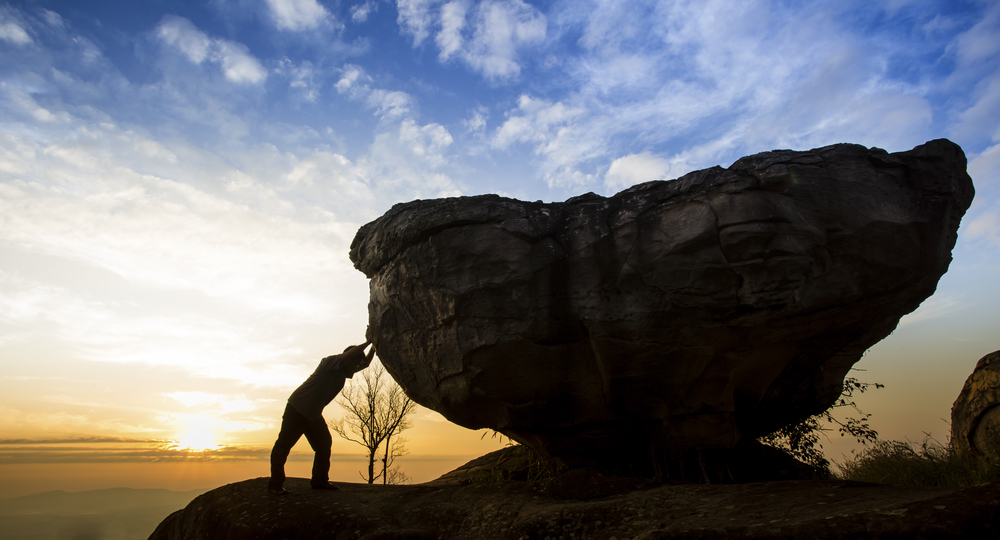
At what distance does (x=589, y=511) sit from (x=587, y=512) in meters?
0.02

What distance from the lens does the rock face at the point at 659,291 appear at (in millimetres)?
6227

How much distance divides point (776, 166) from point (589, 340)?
3.30 metres

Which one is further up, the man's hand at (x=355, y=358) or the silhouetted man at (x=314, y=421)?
the man's hand at (x=355, y=358)

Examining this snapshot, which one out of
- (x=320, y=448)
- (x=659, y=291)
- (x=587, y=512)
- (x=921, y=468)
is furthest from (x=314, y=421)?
(x=921, y=468)

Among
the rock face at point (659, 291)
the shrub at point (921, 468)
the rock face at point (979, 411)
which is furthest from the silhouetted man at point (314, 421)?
the rock face at point (979, 411)

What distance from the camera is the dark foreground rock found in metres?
3.66

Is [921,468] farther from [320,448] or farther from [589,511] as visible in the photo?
[320,448]

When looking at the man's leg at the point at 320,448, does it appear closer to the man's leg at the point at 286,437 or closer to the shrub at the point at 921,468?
the man's leg at the point at 286,437

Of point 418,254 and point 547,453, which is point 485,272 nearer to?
point 418,254

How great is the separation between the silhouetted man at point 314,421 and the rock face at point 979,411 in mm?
10069

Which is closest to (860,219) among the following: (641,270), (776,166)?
(776,166)

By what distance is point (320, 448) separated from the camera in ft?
23.4

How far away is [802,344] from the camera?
23.2 ft

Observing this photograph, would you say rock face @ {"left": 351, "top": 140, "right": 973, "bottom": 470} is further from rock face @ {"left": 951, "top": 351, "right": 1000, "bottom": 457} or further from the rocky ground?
rock face @ {"left": 951, "top": 351, "right": 1000, "bottom": 457}
